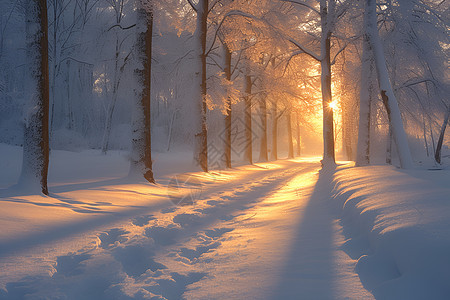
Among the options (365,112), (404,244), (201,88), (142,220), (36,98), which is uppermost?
(201,88)

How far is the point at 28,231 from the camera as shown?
11.6 feet

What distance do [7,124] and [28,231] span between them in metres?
22.5

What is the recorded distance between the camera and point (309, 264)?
9.12 feet

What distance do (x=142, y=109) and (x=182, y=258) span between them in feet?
20.5

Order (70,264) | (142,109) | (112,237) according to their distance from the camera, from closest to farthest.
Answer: (70,264) < (112,237) < (142,109)

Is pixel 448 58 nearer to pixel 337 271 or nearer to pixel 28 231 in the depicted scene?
pixel 337 271

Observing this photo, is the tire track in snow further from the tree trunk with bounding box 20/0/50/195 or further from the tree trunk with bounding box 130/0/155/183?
the tree trunk with bounding box 130/0/155/183

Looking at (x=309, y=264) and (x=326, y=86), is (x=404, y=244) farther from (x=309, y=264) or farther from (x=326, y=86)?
(x=326, y=86)

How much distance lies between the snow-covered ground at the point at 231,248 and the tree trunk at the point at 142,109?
308 cm

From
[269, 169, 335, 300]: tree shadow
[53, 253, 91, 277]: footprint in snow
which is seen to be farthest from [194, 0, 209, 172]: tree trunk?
[53, 253, 91, 277]: footprint in snow

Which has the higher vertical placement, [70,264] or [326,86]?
[326,86]

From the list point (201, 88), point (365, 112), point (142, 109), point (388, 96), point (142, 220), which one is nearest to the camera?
point (142, 220)

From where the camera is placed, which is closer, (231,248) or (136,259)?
(136,259)

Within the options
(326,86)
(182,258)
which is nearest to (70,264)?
(182,258)
